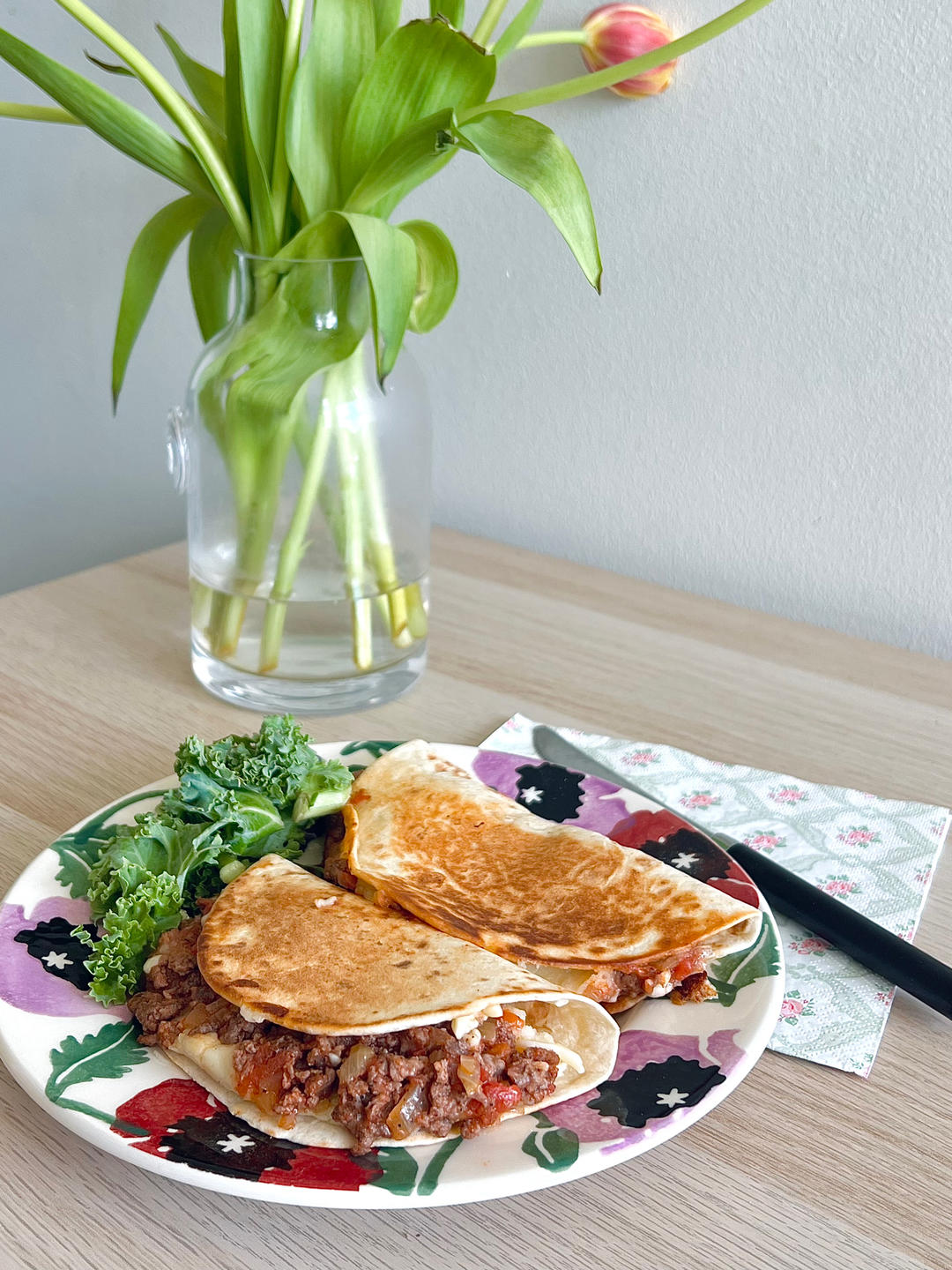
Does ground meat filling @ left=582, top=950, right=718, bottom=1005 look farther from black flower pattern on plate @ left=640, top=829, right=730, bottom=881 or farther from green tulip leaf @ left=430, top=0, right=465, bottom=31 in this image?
green tulip leaf @ left=430, top=0, right=465, bottom=31

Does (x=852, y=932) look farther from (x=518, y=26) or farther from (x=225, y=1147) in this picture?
(x=518, y=26)

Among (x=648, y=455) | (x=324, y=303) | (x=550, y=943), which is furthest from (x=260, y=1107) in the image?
(x=648, y=455)

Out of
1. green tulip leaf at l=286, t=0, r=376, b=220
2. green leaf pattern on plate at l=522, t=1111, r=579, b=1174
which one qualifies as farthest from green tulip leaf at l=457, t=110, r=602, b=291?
green leaf pattern on plate at l=522, t=1111, r=579, b=1174

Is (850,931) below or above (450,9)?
below

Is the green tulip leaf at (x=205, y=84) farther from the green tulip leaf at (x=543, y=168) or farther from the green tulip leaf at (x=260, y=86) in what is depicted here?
the green tulip leaf at (x=543, y=168)

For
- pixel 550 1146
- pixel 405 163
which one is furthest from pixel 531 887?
pixel 405 163

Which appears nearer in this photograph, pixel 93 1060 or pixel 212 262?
pixel 93 1060
